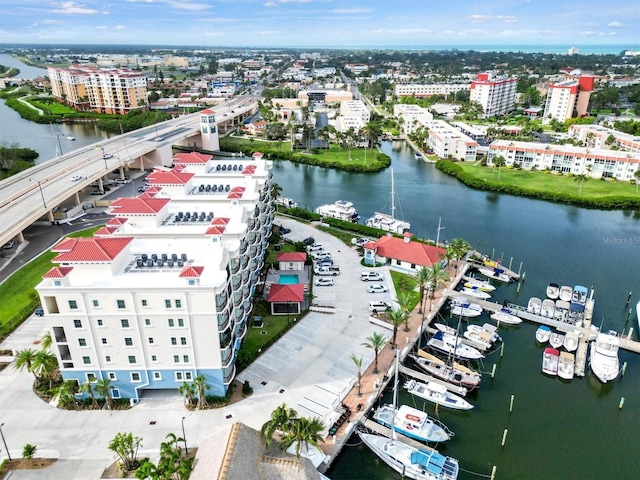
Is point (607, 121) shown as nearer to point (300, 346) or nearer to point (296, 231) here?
point (296, 231)

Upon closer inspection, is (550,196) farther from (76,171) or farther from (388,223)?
(76,171)

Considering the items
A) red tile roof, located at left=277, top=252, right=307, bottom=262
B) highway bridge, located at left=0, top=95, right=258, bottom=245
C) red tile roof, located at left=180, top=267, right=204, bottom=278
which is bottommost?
red tile roof, located at left=277, top=252, right=307, bottom=262

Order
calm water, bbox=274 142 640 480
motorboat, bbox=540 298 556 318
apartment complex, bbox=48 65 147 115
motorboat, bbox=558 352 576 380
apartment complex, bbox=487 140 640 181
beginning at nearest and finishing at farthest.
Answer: calm water, bbox=274 142 640 480 → motorboat, bbox=558 352 576 380 → motorboat, bbox=540 298 556 318 → apartment complex, bbox=487 140 640 181 → apartment complex, bbox=48 65 147 115

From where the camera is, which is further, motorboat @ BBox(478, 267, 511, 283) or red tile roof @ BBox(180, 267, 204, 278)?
motorboat @ BBox(478, 267, 511, 283)

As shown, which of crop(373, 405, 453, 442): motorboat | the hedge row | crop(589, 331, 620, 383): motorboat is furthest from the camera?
the hedge row

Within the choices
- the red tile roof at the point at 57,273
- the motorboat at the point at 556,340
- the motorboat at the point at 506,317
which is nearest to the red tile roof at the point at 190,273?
the red tile roof at the point at 57,273

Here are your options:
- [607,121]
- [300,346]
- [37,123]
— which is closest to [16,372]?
[300,346]

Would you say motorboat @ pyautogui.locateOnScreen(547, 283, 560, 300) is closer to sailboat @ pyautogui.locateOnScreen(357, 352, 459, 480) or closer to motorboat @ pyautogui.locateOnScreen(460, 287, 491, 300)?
motorboat @ pyautogui.locateOnScreen(460, 287, 491, 300)

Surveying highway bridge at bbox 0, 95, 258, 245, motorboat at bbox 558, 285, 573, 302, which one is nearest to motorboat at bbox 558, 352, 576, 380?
motorboat at bbox 558, 285, 573, 302

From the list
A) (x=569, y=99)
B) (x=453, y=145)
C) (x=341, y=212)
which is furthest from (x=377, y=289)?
(x=569, y=99)
